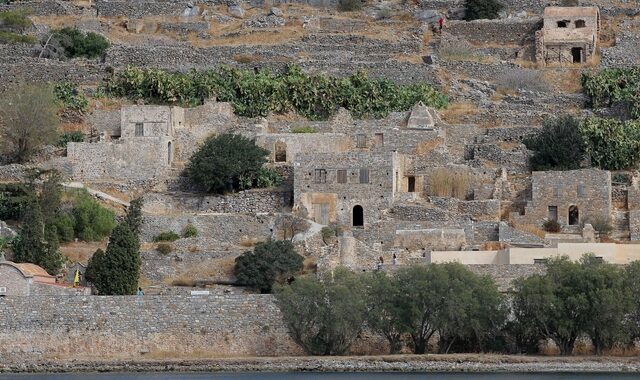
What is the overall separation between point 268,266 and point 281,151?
37.7 ft

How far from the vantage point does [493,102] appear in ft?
297

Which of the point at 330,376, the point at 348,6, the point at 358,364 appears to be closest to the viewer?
the point at 330,376

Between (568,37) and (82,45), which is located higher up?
(568,37)

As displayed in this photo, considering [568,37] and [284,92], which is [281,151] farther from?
[568,37]

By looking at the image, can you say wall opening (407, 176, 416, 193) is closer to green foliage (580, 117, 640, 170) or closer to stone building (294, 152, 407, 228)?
stone building (294, 152, 407, 228)

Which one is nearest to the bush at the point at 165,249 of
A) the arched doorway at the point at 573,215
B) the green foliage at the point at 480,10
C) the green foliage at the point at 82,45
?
the arched doorway at the point at 573,215

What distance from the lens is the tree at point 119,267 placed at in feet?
243

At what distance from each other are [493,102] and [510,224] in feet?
40.1

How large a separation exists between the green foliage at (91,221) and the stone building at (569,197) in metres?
14.1

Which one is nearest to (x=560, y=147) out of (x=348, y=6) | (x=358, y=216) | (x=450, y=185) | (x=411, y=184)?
(x=450, y=185)

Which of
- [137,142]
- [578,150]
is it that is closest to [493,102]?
[578,150]

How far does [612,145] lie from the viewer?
83438mm

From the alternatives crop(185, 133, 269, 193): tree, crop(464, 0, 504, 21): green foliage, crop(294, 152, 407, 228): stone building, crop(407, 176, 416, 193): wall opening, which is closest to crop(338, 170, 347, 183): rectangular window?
crop(294, 152, 407, 228): stone building

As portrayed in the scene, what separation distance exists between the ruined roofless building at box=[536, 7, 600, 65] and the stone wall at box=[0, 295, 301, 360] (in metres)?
26.6
